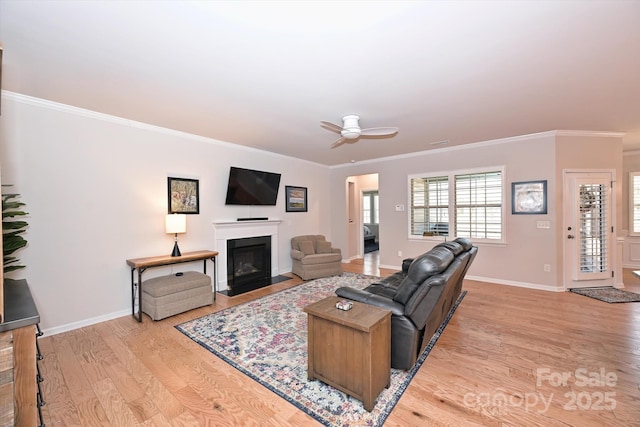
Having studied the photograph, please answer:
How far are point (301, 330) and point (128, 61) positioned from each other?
2.98m

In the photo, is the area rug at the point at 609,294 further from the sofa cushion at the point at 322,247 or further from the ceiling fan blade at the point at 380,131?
the sofa cushion at the point at 322,247

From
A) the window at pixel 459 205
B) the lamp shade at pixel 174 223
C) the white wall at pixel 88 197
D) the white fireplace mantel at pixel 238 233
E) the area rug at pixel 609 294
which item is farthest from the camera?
the window at pixel 459 205

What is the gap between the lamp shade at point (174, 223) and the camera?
12.1 ft

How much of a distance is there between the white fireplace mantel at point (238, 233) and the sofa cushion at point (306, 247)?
0.52 metres

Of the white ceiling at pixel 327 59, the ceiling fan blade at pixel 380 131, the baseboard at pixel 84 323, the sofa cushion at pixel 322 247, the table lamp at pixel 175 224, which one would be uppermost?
the white ceiling at pixel 327 59

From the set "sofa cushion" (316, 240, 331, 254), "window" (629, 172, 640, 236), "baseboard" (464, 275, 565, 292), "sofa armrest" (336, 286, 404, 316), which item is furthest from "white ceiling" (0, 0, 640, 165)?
"window" (629, 172, 640, 236)

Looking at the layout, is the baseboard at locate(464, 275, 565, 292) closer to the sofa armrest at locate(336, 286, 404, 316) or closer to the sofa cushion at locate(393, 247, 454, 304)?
the sofa cushion at locate(393, 247, 454, 304)

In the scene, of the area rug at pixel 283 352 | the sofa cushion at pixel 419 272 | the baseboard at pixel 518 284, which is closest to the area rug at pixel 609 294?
the baseboard at pixel 518 284

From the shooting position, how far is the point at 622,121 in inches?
152

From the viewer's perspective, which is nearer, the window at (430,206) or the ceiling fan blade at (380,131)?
the ceiling fan blade at (380,131)

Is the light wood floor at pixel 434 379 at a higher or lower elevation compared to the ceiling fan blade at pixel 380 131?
lower

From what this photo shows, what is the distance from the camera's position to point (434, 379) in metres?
2.19

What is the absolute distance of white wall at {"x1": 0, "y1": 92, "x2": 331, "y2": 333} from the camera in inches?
114

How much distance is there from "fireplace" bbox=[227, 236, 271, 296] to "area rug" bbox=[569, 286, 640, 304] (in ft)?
16.6
